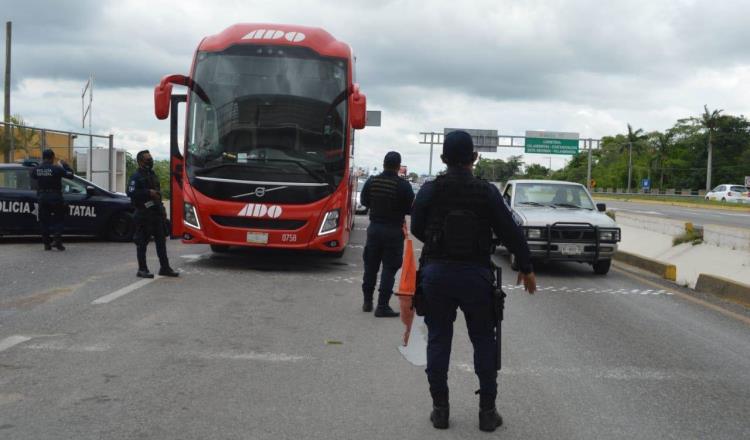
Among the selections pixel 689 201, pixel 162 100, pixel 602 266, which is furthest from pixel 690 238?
pixel 689 201

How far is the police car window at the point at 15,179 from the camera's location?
1509cm

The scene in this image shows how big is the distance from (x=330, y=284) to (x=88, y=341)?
15.2 ft

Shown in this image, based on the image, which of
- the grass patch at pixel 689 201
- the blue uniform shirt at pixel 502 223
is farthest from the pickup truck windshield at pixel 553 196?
the grass patch at pixel 689 201

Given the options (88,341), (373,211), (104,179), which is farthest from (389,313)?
(104,179)

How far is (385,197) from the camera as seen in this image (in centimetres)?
851

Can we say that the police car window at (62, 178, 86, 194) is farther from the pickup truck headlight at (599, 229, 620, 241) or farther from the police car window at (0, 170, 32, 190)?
the pickup truck headlight at (599, 229, 620, 241)

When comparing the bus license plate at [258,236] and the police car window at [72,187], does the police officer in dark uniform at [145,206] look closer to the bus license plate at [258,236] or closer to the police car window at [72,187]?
the bus license plate at [258,236]

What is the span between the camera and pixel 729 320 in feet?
29.7

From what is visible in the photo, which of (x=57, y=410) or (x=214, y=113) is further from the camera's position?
(x=214, y=113)

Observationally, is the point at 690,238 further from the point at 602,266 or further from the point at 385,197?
the point at 385,197

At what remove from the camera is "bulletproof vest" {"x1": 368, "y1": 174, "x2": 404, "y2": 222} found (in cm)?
850

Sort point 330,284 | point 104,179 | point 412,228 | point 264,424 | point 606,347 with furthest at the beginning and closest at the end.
A: point 104,179 < point 330,284 < point 606,347 < point 412,228 < point 264,424

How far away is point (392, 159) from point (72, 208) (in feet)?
30.5

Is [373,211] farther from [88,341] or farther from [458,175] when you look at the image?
[458,175]
